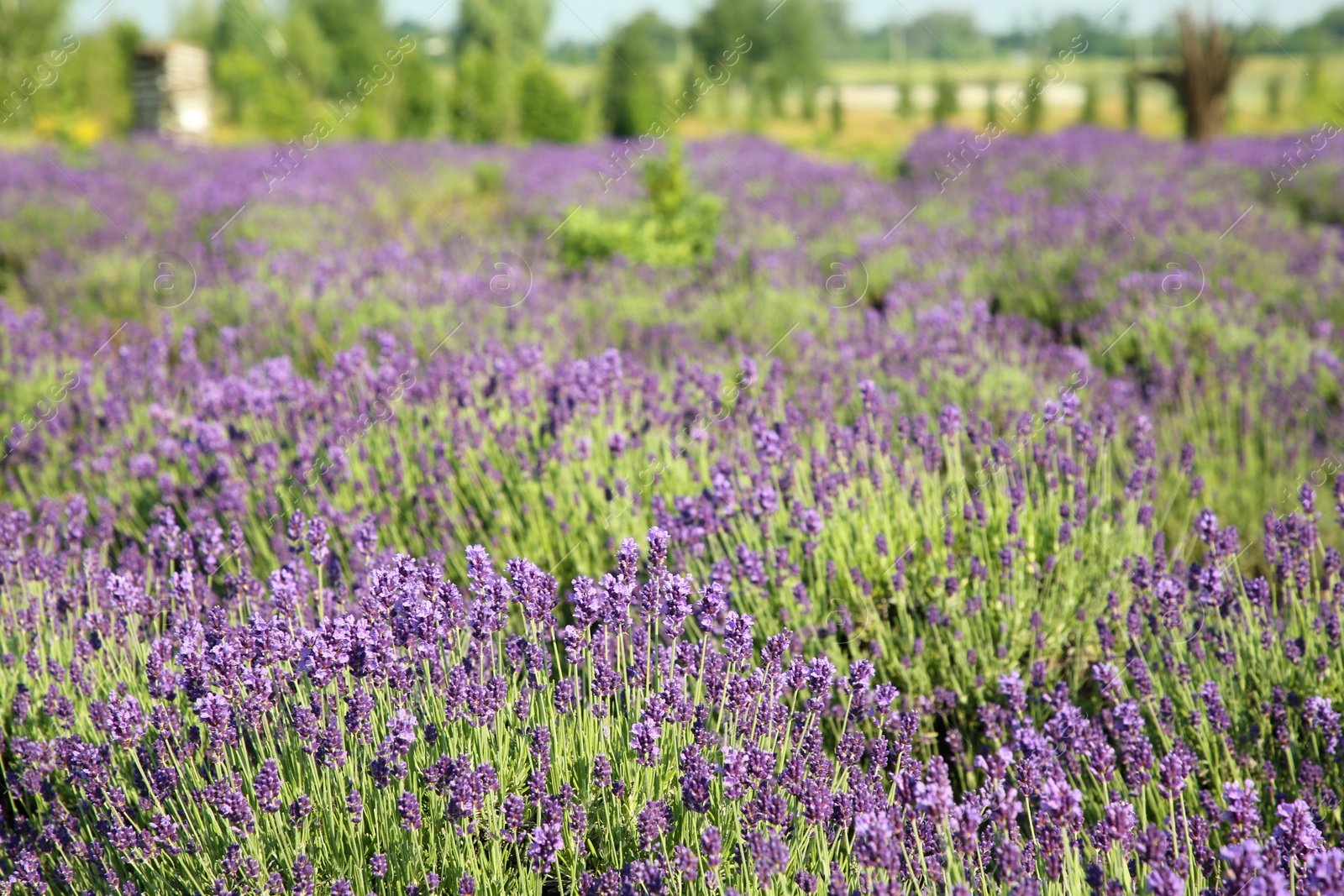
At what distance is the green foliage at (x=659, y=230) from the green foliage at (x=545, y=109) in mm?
11733

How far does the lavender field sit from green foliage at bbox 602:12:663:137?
1488cm

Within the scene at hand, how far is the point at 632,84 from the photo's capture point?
21.7 m

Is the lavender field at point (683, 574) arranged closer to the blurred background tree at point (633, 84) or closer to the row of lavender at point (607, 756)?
the row of lavender at point (607, 756)

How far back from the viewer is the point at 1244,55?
12.1 m

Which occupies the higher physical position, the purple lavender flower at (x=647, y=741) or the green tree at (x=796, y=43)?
the green tree at (x=796, y=43)

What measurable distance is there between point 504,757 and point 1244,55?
13.8 m

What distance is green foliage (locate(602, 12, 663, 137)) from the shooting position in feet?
68.7

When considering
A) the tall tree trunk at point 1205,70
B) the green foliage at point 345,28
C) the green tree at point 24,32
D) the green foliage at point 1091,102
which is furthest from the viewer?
the green foliage at point 345,28

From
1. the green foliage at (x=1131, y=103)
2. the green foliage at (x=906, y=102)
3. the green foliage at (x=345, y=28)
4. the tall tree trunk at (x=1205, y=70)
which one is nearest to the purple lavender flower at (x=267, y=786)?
the tall tree trunk at (x=1205, y=70)

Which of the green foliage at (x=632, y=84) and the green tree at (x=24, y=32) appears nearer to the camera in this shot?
the green foliage at (x=632, y=84)

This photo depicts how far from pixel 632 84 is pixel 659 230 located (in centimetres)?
1623

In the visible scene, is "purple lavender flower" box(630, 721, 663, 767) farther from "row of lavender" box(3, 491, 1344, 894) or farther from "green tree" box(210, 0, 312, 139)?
"green tree" box(210, 0, 312, 139)

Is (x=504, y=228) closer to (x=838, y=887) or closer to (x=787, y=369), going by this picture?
(x=787, y=369)

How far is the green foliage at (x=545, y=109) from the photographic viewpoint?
18.1 metres
